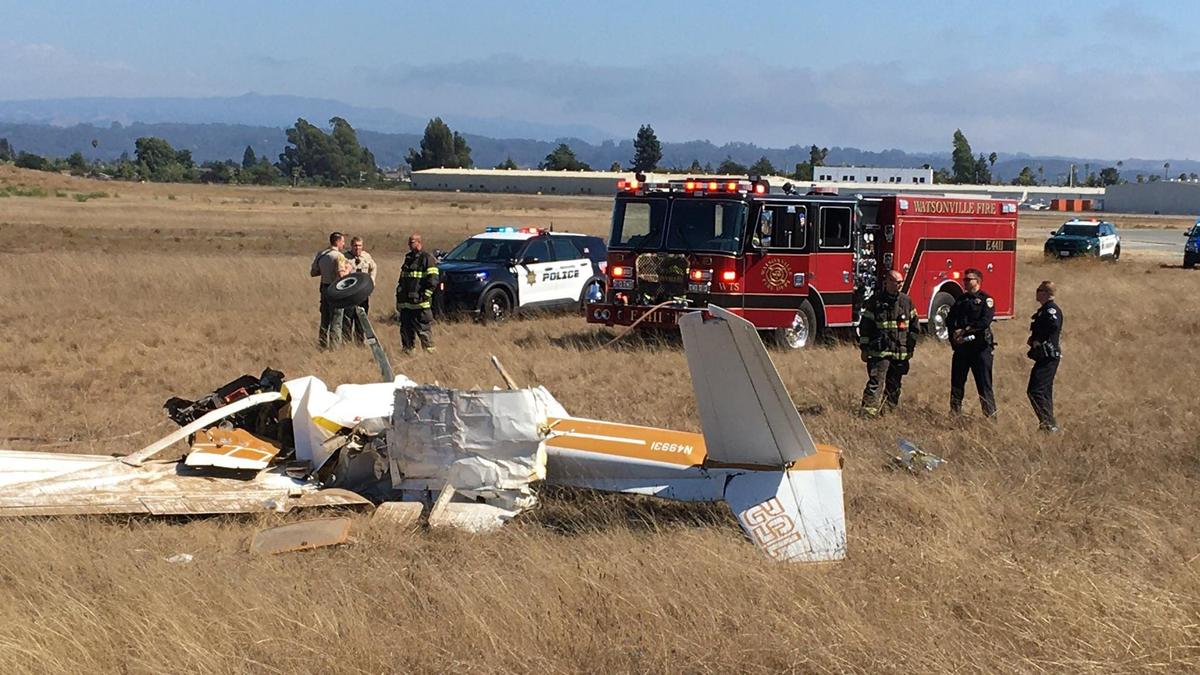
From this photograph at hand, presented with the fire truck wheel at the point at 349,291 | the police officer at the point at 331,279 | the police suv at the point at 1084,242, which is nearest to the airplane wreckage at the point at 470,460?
the fire truck wheel at the point at 349,291

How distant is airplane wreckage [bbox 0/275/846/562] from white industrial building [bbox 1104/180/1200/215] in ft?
359

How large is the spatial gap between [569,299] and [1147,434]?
10.9m

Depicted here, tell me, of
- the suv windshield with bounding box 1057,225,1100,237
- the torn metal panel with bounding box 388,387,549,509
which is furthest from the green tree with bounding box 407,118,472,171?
the torn metal panel with bounding box 388,387,549,509

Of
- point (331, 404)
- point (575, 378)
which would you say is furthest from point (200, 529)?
point (575, 378)

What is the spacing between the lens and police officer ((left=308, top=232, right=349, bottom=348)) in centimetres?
1447

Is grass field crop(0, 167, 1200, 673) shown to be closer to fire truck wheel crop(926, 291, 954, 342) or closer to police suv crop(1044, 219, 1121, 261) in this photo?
fire truck wheel crop(926, 291, 954, 342)

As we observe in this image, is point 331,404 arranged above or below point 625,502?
above

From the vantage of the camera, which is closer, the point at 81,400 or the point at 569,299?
the point at 81,400

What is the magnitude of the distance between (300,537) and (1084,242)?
3314 cm

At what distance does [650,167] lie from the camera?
344 ft

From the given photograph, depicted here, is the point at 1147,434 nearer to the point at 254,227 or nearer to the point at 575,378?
the point at 575,378

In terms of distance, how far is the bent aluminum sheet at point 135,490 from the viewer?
6.86 meters

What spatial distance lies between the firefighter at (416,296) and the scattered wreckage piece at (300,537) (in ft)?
24.3

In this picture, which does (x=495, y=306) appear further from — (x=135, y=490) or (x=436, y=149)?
(x=436, y=149)
